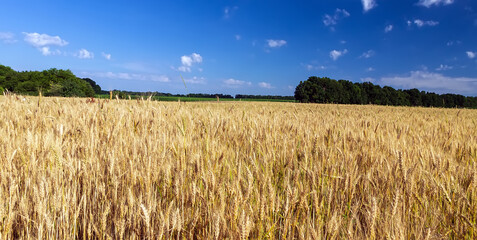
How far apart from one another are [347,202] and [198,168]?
77 cm

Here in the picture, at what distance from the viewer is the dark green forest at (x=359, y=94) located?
5984 centimetres

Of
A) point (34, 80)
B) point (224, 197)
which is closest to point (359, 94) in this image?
point (224, 197)

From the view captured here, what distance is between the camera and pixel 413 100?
249ft

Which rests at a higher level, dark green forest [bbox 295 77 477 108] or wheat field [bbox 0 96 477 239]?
dark green forest [bbox 295 77 477 108]

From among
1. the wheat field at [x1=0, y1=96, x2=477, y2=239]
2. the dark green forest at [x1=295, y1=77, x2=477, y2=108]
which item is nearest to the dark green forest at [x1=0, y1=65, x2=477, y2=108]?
the dark green forest at [x1=295, y1=77, x2=477, y2=108]

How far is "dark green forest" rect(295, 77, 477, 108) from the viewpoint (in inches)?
2356

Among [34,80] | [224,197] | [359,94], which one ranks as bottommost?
[224,197]

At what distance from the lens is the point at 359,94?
65312 millimetres

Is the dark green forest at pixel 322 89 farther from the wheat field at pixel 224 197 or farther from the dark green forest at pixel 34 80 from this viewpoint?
the wheat field at pixel 224 197

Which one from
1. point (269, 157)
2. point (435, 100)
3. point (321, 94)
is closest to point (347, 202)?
point (269, 157)

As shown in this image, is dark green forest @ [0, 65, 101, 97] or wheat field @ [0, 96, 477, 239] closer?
wheat field @ [0, 96, 477, 239]

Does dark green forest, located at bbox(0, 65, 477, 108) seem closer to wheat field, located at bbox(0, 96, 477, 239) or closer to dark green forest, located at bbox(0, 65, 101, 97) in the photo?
dark green forest, located at bbox(0, 65, 101, 97)

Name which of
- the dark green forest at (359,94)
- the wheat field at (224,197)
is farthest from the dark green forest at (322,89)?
the wheat field at (224,197)

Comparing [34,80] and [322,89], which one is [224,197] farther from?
[34,80]
